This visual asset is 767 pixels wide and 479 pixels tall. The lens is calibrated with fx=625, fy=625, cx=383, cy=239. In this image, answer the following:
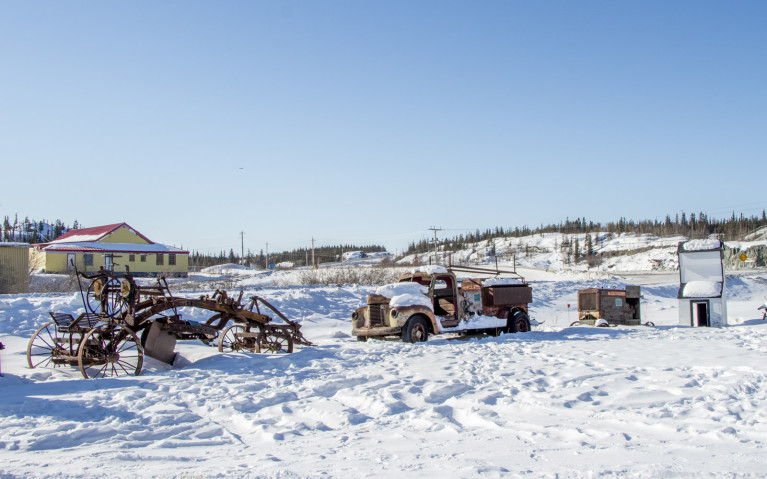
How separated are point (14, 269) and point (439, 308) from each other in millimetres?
26768

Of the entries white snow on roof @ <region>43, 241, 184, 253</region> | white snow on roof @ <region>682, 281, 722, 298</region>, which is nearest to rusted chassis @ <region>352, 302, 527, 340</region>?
white snow on roof @ <region>682, 281, 722, 298</region>

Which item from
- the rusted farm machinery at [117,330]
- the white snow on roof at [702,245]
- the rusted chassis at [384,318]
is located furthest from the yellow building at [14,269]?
the white snow on roof at [702,245]

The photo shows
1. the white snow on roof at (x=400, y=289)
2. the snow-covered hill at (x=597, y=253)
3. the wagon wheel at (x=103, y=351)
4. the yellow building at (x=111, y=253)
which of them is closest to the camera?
the wagon wheel at (x=103, y=351)

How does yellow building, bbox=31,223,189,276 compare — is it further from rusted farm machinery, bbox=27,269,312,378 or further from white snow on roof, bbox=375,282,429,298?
rusted farm machinery, bbox=27,269,312,378

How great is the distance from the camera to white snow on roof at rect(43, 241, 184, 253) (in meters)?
48.9

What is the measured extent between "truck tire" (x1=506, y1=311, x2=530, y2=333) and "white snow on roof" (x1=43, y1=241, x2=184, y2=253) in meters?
40.3

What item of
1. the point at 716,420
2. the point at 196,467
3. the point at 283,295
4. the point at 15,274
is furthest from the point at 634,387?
the point at 15,274

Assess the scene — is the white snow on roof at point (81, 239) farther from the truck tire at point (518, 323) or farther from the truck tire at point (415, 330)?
the truck tire at point (415, 330)

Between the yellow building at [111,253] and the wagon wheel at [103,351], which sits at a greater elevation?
the yellow building at [111,253]

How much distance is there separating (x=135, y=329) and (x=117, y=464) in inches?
243

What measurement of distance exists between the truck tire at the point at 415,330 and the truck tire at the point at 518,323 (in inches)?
141

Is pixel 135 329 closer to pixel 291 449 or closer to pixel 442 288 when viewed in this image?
pixel 291 449

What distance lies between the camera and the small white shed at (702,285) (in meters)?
22.0

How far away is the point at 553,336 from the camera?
17.4 metres
